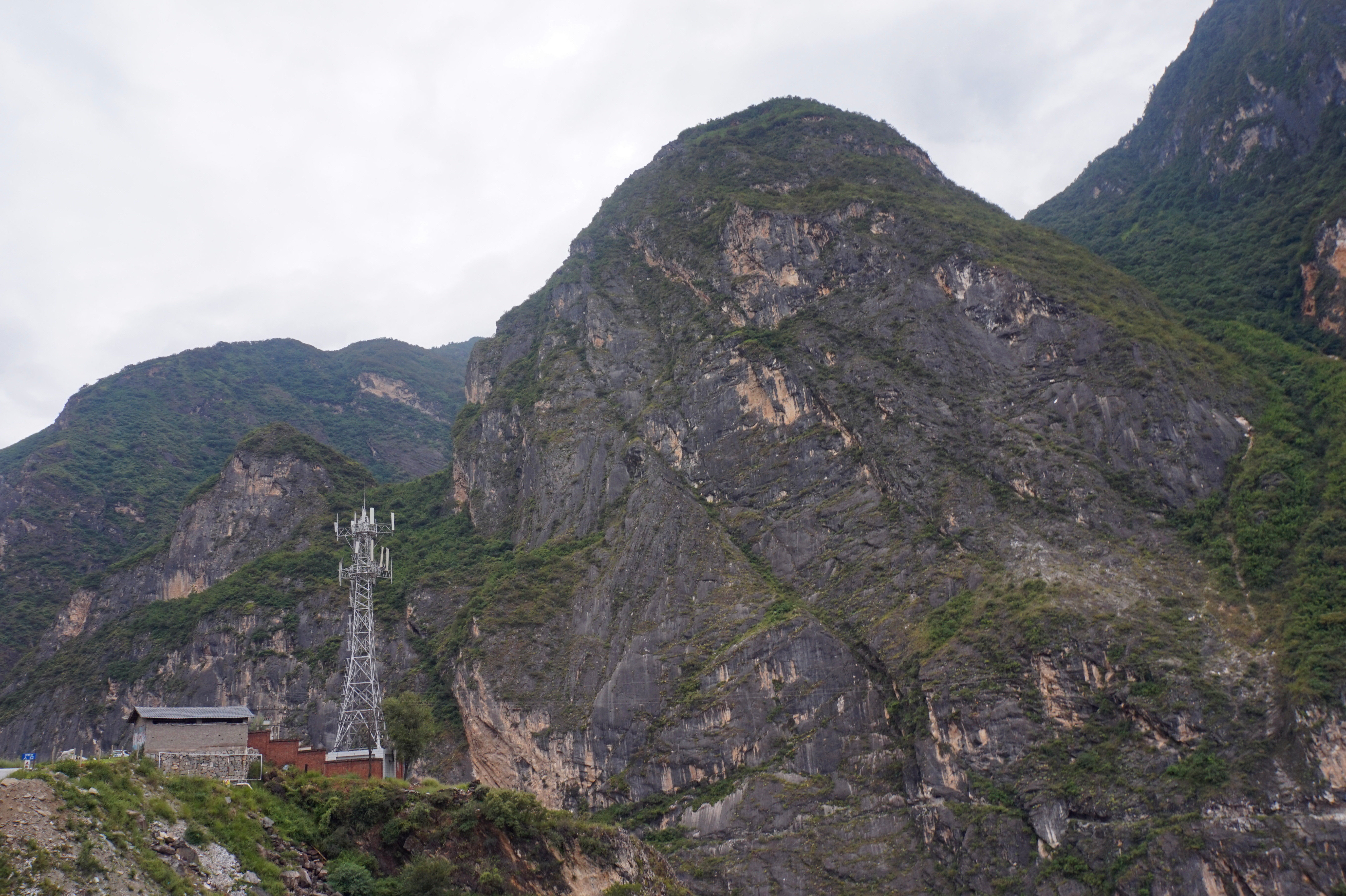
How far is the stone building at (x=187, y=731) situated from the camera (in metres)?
31.8

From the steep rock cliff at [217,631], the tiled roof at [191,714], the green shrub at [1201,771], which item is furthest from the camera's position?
the steep rock cliff at [217,631]

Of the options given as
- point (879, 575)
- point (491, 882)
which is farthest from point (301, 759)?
point (879, 575)

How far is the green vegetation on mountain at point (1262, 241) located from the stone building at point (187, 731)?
52.3m

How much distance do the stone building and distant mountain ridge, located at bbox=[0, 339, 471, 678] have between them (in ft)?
269

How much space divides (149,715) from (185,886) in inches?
337

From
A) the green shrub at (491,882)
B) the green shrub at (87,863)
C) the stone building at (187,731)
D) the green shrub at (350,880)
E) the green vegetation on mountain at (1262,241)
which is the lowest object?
the green shrub at (491,882)

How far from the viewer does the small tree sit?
4922cm

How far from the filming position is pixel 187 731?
3234 centimetres

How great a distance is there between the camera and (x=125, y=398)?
148m

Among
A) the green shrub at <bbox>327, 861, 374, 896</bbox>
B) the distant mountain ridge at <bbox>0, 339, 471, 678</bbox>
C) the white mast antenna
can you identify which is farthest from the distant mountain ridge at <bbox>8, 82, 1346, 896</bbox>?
the white mast antenna

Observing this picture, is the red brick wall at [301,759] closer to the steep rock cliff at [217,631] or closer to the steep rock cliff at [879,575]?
the steep rock cliff at [879,575]

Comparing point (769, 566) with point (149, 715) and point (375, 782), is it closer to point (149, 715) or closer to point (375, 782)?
point (375, 782)

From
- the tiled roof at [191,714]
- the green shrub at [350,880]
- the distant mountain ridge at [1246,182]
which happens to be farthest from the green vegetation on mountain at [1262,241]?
the tiled roof at [191,714]

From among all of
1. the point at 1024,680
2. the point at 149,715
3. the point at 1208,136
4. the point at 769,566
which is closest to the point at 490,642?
the point at 769,566
